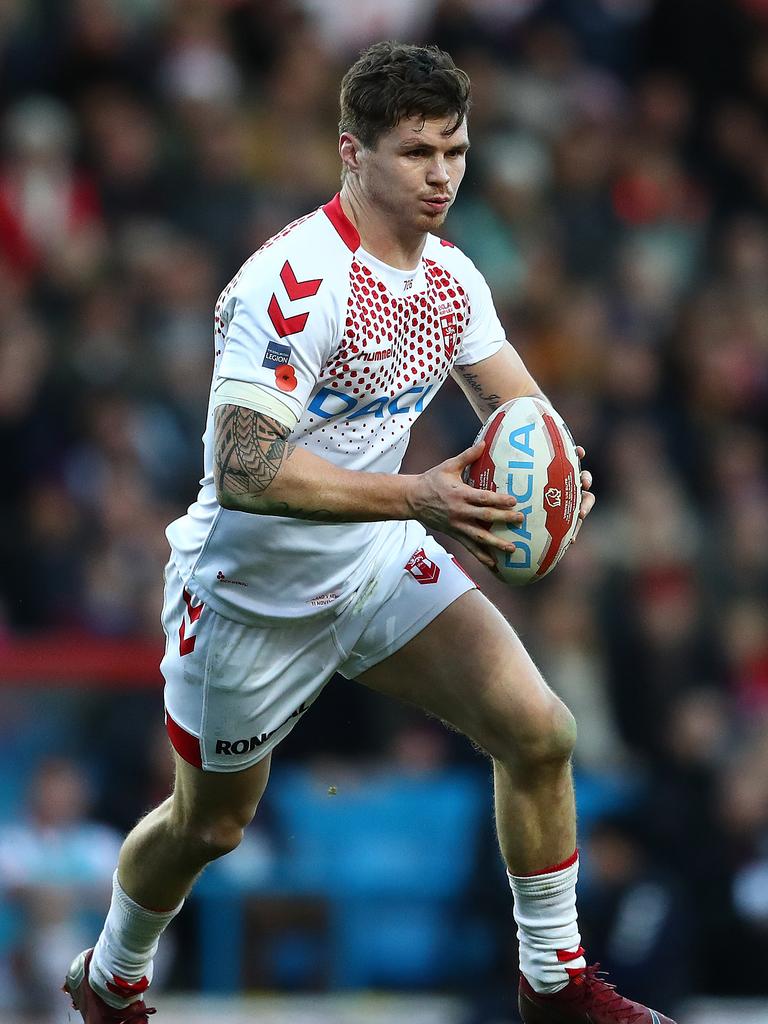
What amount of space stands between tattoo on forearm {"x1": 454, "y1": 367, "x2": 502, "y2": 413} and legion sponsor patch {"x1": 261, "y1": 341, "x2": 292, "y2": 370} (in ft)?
2.90

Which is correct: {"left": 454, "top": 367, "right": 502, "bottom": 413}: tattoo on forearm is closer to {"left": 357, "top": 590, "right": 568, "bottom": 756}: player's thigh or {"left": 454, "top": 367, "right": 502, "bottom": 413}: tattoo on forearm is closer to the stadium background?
{"left": 357, "top": 590, "right": 568, "bottom": 756}: player's thigh

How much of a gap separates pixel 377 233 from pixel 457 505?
0.88m

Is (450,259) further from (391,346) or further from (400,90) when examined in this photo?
(400,90)

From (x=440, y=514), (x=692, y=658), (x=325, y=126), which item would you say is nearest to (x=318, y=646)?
(x=440, y=514)

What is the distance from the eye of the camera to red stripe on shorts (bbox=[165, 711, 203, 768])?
5309 millimetres

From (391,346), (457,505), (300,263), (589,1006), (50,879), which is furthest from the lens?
(50,879)

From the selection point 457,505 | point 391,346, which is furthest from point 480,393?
point 457,505

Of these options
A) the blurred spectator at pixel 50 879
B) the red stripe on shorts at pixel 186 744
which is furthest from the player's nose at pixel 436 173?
the blurred spectator at pixel 50 879

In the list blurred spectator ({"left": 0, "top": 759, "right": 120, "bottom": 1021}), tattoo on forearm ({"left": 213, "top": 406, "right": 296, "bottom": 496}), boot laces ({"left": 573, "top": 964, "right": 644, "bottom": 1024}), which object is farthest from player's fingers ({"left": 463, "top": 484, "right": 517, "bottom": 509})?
blurred spectator ({"left": 0, "top": 759, "right": 120, "bottom": 1021})

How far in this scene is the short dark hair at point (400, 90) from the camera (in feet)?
16.0

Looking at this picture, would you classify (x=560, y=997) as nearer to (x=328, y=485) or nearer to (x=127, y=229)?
(x=328, y=485)

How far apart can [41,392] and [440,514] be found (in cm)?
593

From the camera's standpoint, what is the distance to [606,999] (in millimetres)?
5254

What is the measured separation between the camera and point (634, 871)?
8734mm
